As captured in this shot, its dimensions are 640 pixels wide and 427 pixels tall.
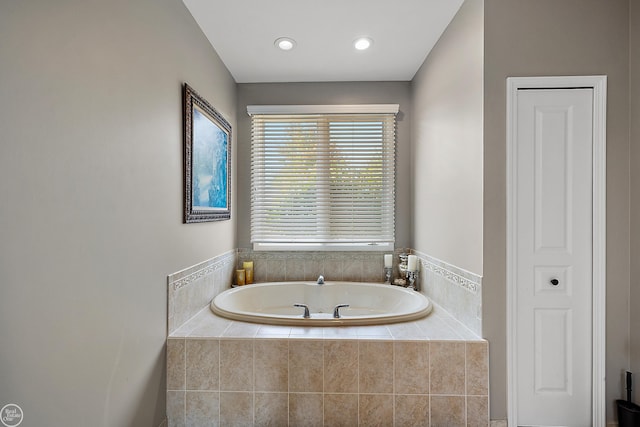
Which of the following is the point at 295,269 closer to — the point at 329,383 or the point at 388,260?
the point at 388,260

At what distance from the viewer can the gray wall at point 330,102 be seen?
9.51ft

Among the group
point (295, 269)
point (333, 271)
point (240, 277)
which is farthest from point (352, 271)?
point (240, 277)

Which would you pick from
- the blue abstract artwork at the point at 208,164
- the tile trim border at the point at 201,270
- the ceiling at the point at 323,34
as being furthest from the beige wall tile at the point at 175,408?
the ceiling at the point at 323,34

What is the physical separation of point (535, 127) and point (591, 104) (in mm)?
318

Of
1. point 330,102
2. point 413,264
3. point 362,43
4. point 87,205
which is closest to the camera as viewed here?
point 87,205

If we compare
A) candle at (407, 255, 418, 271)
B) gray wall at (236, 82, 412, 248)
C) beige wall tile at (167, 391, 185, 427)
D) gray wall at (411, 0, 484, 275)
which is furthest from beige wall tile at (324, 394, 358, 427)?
gray wall at (236, 82, 412, 248)

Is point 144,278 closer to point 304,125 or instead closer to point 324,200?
point 324,200

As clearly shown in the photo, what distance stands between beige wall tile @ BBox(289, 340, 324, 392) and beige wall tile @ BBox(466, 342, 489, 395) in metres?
0.76

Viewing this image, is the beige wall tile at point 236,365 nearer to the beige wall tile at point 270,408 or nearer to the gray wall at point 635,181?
the beige wall tile at point 270,408

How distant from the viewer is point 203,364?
1658mm

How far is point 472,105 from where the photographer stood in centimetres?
178

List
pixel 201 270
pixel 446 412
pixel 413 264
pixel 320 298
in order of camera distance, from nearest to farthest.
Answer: pixel 446 412 < pixel 201 270 < pixel 413 264 < pixel 320 298

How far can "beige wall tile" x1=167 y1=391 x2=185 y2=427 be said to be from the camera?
1.64 meters

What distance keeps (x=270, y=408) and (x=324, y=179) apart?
186 centimetres
